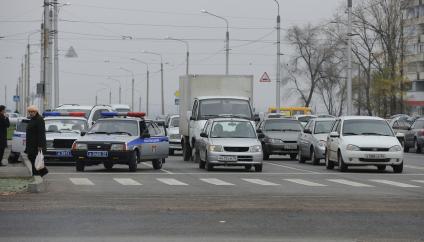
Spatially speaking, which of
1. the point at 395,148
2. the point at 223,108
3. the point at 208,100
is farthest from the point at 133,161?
the point at 395,148

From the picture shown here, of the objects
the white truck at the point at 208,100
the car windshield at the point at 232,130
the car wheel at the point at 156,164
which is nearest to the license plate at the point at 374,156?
the car windshield at the point at 232,130

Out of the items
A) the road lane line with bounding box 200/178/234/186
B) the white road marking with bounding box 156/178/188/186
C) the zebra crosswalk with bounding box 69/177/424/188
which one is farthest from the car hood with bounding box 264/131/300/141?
the white road marking with bounding box 156/178/188/186

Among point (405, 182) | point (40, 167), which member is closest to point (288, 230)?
point (40, 167)

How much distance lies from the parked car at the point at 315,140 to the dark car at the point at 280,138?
1.90 m

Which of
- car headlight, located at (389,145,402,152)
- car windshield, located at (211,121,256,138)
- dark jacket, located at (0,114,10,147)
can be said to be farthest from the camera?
car windshield, located at (211,121,256,138)

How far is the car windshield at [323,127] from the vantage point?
116ft

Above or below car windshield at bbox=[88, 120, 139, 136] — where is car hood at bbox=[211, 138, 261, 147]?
below

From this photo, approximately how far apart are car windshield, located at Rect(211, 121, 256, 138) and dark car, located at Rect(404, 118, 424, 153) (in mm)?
19291

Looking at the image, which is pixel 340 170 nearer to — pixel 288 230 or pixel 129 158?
pixel 129 158

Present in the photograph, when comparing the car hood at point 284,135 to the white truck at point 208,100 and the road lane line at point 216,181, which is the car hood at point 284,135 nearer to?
the white truck at point 208,100

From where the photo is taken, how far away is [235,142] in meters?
29.8

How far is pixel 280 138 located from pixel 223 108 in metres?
4.96

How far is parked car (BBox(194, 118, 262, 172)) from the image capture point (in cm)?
2948

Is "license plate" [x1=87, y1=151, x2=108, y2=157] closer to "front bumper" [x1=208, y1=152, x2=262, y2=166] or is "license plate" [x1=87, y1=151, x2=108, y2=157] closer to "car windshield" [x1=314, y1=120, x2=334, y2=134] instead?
"front bumper" [x1=208, y1=152, x2=262, y2=166]
